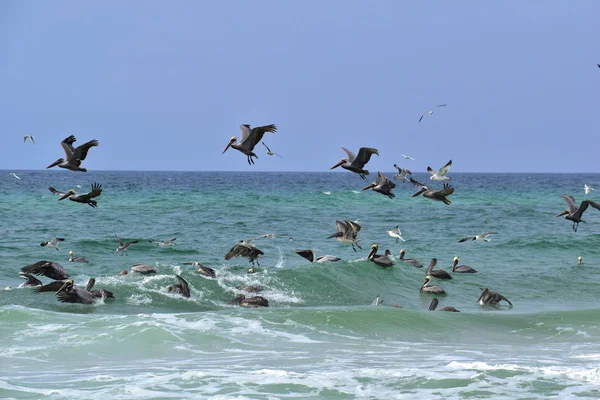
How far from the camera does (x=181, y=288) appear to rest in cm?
1928

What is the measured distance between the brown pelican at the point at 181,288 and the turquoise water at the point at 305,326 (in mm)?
178

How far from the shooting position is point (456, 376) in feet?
39.4

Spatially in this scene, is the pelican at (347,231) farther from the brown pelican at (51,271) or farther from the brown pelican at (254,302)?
the brown pelican at (51,271)

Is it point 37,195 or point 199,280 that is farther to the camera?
point 37,195

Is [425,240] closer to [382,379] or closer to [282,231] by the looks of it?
[282,231]

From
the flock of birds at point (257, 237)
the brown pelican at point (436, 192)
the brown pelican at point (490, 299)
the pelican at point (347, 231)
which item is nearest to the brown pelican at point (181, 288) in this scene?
the flock of birds at point (257, 237)

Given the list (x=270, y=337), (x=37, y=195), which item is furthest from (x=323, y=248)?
(x=37, y=195)

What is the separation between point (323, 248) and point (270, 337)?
49.4 feet

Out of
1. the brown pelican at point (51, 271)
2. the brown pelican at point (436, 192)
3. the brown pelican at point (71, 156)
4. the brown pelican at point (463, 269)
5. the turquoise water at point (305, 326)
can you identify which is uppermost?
the brown pelican at point (71, 156)

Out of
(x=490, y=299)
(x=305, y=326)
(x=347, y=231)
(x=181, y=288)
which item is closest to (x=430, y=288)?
(x=490, y=299)

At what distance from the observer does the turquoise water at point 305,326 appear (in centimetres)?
1170

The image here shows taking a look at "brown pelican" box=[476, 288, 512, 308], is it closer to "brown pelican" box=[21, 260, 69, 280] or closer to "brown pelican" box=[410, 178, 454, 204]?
"brown pelican" box=[410, 178, 454, 204]

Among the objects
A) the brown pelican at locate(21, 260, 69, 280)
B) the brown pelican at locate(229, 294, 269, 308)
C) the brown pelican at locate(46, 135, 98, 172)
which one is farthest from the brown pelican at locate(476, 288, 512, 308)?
the brown pelican at locate(46, 135, 98, 172)

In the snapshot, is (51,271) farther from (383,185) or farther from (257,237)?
(383,185)
